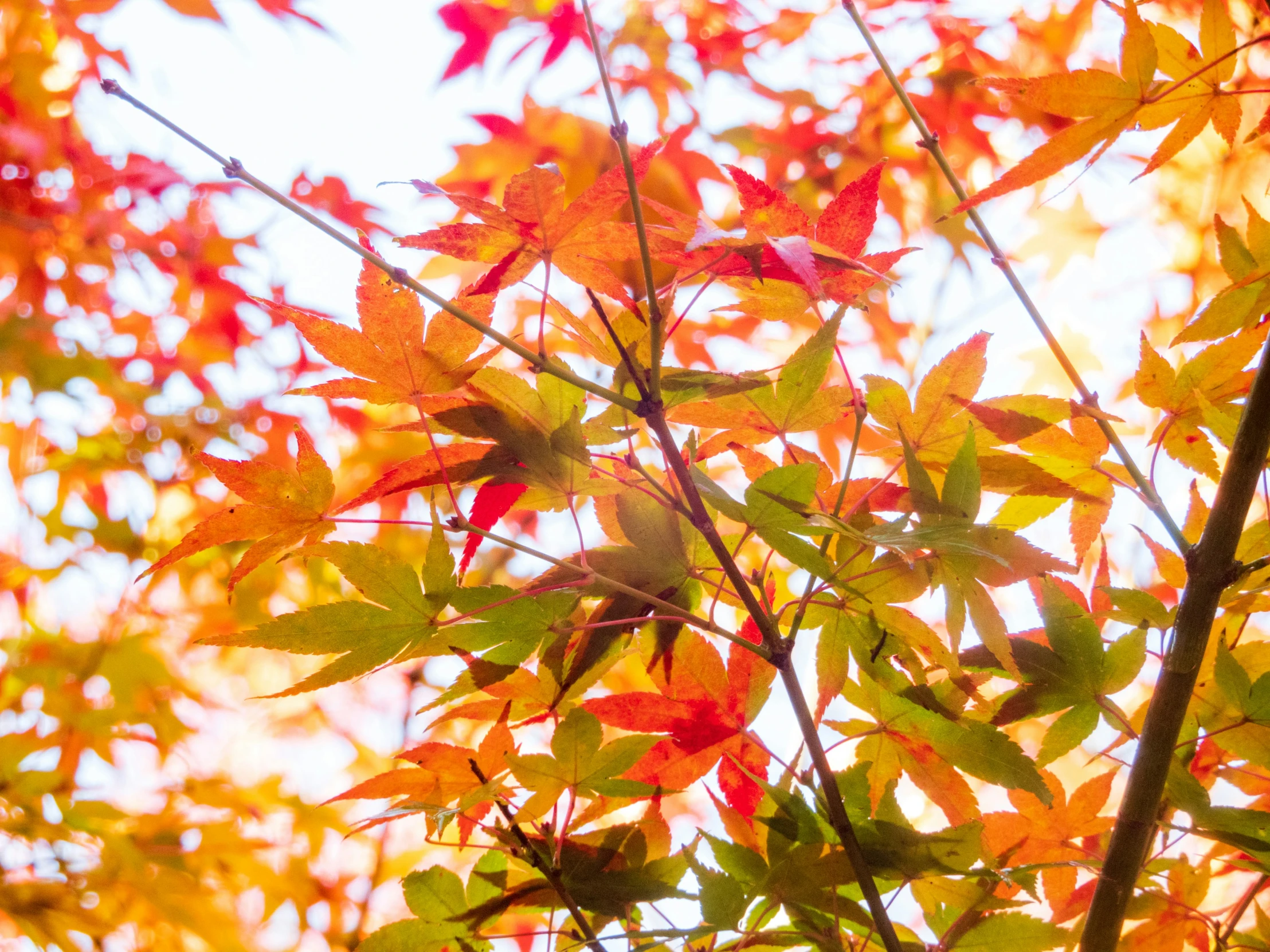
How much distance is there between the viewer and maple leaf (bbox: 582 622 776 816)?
1.10 ft

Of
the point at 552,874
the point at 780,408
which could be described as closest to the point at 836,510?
the point at 780,408

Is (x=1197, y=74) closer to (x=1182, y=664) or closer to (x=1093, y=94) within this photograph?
(x=1093, y=94)

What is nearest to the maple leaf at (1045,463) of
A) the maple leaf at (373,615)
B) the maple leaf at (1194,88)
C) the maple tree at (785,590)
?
the maple tree at (785,590)

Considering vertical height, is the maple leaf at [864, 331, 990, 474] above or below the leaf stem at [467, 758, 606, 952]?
above

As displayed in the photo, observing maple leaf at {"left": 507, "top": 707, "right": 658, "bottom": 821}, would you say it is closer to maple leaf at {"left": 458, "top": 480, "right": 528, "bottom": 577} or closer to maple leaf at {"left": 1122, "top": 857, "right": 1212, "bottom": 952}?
maple leaf at {"left": 458, "top": 480, "right": 528, "bottom": 577}

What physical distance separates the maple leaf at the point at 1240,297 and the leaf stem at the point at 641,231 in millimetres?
248

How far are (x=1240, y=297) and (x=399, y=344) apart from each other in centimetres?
35

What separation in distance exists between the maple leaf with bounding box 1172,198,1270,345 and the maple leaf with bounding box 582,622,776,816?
0.24 meters

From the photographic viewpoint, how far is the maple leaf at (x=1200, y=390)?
1.17 ft

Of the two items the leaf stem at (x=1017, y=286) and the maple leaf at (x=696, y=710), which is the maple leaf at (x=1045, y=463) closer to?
the leaf stem at (x=1017, y=286)

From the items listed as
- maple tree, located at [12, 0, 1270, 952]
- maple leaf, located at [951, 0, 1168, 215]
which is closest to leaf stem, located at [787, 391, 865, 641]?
maple tree, located at [12, 0, 1270, 952]

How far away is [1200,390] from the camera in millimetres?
367

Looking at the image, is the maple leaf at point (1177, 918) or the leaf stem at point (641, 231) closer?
the leaf stem at point (641, 231)

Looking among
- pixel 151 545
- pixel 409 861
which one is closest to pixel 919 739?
pixel 409 861
